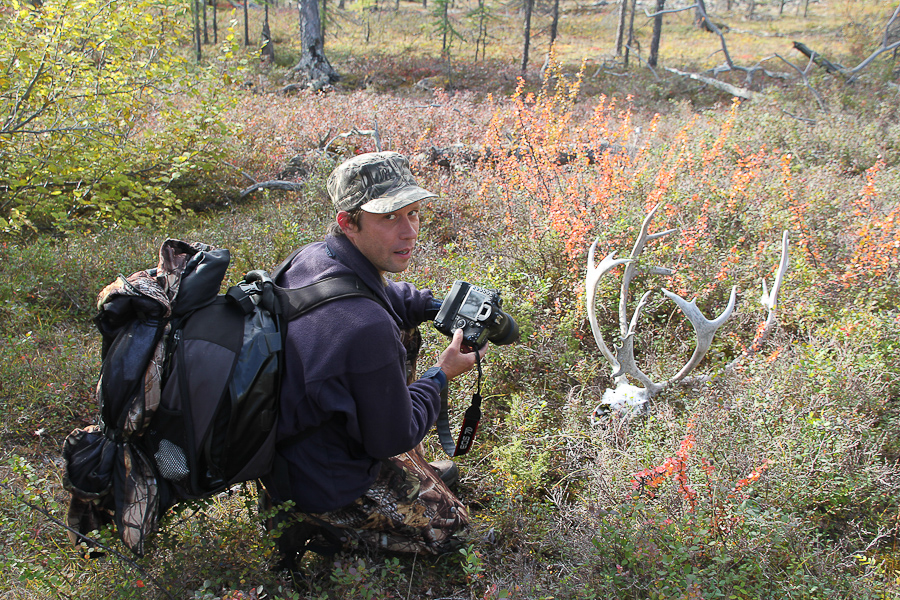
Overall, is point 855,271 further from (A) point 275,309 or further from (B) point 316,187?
(B) point 316,187

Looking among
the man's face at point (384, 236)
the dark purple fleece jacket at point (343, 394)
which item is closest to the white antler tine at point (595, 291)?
the dark purple fleece jacket at point (343, 394)

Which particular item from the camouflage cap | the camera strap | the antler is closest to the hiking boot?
the camera strap

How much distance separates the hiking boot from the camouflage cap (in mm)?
1538

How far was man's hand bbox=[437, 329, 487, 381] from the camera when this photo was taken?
8.48ft

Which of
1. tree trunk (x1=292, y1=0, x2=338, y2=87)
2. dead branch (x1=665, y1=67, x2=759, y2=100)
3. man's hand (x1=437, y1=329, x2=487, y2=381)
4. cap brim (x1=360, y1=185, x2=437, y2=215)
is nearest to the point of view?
cap brim (x1=360, y1=185, x2=437, y2=215)

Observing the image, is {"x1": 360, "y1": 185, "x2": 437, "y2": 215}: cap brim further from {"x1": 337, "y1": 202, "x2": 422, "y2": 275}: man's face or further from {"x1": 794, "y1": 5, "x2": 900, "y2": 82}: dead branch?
{"x1": 794, "y1": 5, "x2": 900, "y2": 82}: dead branch

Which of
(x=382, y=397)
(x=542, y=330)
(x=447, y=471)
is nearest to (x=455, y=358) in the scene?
(x=382, y=397)

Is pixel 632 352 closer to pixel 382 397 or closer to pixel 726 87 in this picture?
pixel 382 397

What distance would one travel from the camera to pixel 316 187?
261 inches

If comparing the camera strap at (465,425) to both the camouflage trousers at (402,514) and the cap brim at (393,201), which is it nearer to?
the camouflage trousers at (402,514)

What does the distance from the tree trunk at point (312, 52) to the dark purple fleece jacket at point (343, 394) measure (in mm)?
16891

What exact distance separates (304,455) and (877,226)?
490 cm

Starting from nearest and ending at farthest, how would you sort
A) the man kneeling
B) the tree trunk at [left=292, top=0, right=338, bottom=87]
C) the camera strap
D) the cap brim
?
the man kneeling
the cap brim
the camera strap
the tree trunk at [left=292, top=0, right=338, bottom=87]

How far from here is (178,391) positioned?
196cm
